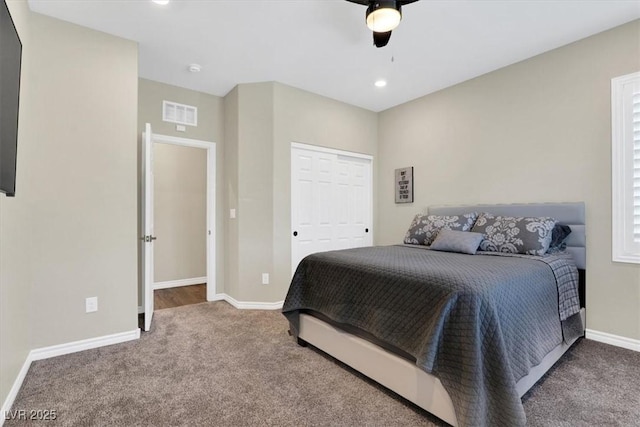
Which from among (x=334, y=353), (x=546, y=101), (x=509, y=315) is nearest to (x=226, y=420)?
(x=334, y=353)

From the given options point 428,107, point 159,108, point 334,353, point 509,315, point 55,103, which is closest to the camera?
point 509,315

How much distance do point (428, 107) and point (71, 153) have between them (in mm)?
3957

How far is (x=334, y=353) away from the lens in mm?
2186

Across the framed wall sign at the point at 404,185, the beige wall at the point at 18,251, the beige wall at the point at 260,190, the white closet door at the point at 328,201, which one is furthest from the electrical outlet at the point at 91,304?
the framed wall sign at the point at 404,185

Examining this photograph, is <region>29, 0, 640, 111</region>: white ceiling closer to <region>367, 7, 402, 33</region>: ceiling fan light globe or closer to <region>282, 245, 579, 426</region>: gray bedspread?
<region>367, 7, 402, 33</region>: ceiling fan light globe

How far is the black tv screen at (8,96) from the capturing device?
1.40 m

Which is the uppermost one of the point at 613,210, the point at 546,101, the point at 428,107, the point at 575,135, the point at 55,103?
the point at 428,107

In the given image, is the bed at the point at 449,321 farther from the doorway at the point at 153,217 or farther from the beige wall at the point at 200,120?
the beige wall at the point at 200,120

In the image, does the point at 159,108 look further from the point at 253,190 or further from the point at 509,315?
the point at 509,315

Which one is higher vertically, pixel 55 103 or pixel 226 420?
pixel 55 103

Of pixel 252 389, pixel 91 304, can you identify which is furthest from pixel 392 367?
pixel 91 304

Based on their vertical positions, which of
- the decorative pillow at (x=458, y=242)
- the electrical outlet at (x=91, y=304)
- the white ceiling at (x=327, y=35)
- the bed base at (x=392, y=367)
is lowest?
the bed base at (x=392, y=367)

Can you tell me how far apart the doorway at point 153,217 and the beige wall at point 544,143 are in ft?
9.10

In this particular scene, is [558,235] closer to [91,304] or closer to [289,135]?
[289,135]
